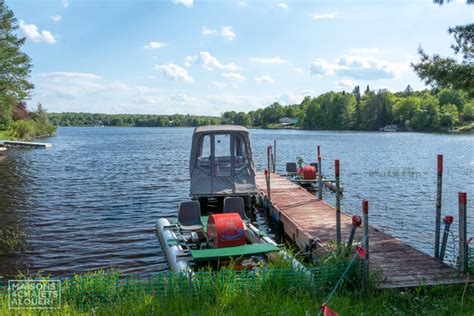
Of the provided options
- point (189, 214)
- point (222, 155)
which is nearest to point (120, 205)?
point (222, 155)

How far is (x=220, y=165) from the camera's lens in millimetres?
16172

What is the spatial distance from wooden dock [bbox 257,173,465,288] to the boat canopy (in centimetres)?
144

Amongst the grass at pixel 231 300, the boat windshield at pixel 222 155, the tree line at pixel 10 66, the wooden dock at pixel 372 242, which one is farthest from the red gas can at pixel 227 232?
the tree line at pixel 10 66

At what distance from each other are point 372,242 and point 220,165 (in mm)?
7325

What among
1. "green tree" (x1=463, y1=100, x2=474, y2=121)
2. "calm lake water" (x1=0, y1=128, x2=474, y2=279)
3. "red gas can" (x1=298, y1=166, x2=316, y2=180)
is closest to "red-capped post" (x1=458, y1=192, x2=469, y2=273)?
"calm lake water" (x1=0, y1=128, x2=474, y2=279)

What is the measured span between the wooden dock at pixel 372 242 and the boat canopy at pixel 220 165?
144 centimetres

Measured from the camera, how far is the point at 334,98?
146 meters

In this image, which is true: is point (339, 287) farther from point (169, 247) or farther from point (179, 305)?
point (169, 247)

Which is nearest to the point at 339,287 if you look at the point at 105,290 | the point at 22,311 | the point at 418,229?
the point at 105,290

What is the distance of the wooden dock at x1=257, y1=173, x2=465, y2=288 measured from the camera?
Answer: 7.66m

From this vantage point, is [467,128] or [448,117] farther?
[448,117]

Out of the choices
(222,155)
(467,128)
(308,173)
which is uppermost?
(222,155)

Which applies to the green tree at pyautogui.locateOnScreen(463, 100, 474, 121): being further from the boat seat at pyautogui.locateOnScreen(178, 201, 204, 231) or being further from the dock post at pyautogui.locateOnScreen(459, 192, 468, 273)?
the dock post at pyautogui.locateOnScreen(459, 192, 468, 273)

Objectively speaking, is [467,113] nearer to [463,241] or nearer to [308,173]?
[308,173]
